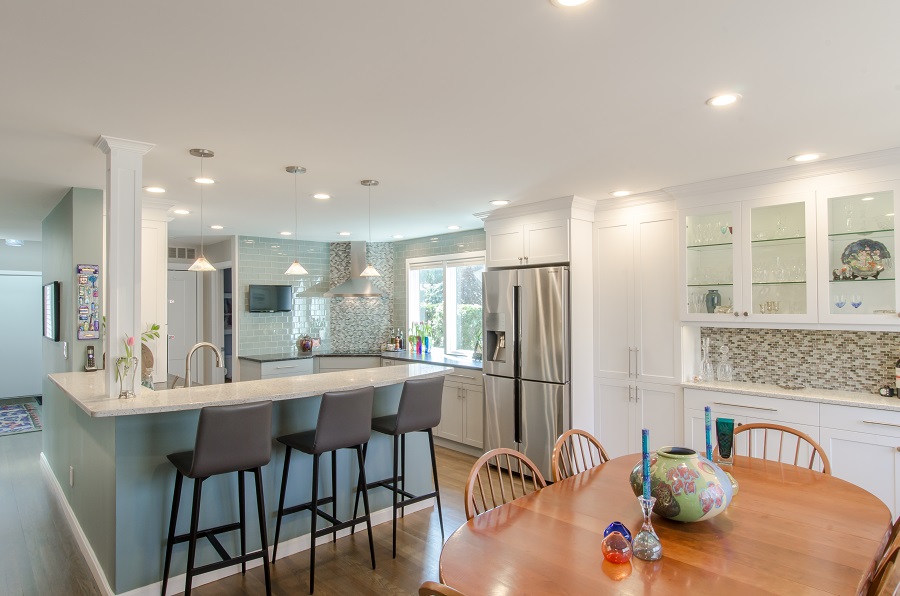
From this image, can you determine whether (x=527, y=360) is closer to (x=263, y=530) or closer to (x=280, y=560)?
(x=280, y=560)

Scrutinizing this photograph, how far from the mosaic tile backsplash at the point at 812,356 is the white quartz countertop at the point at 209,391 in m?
2.27

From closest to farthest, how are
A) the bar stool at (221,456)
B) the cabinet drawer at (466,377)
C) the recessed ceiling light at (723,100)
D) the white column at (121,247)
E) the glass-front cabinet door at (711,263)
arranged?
the recessed ceiling light at (723,100), the bar stool at (221,456), the white column at (121,247), the glass-front cabinet door at (711,263), the cabinet drawer at (466,377)

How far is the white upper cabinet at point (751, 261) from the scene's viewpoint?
3523mm

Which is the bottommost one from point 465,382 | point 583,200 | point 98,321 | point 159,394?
point 465,382

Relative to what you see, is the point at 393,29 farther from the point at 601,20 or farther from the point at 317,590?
the point at 317,590

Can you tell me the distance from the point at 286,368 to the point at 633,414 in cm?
404

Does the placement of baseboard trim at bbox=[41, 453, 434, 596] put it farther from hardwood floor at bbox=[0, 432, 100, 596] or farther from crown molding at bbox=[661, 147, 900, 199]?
crown molding at bbox=[661, 147, 900, 199]

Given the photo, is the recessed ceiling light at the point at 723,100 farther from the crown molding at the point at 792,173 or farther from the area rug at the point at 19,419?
the area rug at the point at 19,419

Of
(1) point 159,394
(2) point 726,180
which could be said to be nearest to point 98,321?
(1) point 159,394

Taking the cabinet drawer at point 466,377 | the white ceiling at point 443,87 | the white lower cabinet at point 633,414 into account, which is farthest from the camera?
the cabinet drawer at point 466,377

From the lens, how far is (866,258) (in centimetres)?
329

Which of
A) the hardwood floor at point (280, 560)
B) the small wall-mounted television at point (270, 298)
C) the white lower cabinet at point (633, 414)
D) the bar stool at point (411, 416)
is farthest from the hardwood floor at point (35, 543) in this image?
the white lower cabinet at point (633, 414)

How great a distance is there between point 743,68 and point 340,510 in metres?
3.27

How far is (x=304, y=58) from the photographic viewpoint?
6.27ft
